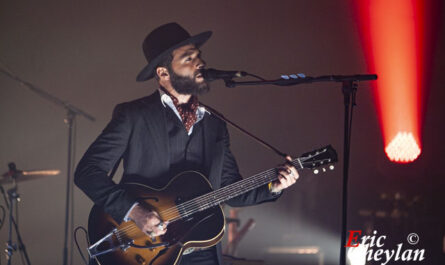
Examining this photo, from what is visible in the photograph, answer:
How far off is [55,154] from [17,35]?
4.44ft

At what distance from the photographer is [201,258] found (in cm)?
270

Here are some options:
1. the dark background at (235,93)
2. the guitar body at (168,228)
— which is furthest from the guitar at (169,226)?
the dark background at (235,93)

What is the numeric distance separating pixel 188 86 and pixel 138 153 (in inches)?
20.5

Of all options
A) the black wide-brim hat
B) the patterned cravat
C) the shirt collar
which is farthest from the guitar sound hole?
the black wide-brim hat

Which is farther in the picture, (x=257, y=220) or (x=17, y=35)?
(x=257, y=220)

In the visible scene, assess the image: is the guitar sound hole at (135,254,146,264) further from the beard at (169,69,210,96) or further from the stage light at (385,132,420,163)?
the stage light at (385,132,420,163)

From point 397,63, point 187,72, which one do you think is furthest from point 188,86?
point 397,63

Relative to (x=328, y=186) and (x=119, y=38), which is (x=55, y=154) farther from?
Result: (x=328, y=186)

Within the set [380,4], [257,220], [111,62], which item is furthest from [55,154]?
[380,4]

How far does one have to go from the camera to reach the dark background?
5320 mm

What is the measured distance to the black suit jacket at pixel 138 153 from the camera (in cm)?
278

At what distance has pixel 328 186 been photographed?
19.0ft

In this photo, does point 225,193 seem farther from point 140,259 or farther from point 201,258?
point 140,259

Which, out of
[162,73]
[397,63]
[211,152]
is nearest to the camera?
[211,152]
